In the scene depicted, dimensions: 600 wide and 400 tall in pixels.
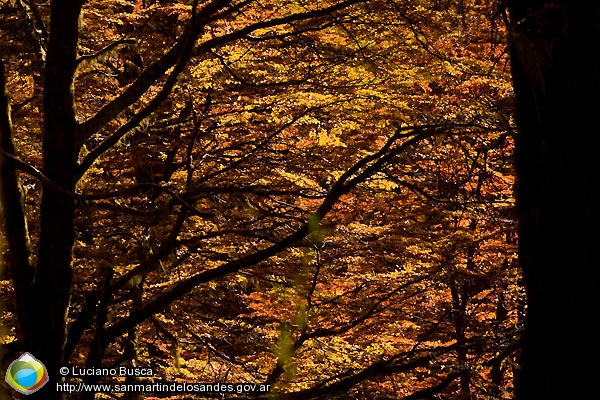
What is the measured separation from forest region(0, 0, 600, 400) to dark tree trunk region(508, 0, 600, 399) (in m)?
0.03

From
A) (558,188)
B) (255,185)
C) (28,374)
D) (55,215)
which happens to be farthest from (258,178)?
(558,188)

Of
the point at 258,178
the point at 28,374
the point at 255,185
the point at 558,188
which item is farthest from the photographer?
the point at 258,178

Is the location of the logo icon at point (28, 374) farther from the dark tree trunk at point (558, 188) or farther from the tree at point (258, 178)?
the dark tree trunk at point (558, 188)

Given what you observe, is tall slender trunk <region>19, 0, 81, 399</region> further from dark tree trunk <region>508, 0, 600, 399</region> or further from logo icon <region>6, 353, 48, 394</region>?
dark tree trunk <region>508, 0, 600, 399</region>

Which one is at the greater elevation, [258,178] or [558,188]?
[258,178]

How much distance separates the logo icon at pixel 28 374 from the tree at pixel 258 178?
0.06 m

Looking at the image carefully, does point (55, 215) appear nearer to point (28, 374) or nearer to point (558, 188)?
point (28, 374)

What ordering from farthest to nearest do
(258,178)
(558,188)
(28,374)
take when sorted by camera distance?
(258,178) < (28,374) < (558,188)

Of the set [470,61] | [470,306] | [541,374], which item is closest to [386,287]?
[470,61]

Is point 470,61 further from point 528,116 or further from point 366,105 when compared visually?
point 528,116

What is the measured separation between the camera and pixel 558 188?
166 cm

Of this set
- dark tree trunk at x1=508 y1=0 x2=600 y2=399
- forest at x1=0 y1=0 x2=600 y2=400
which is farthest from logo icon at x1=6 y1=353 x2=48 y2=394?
dark tree trunk at x1=508 y1=0 x2=600 y2=399

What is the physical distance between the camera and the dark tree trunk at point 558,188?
1603mm

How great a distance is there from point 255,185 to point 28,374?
1.76 meters
